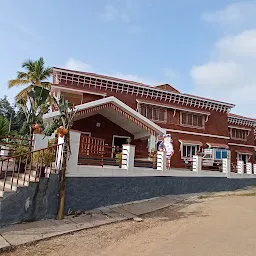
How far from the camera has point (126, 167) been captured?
1091 centimetres

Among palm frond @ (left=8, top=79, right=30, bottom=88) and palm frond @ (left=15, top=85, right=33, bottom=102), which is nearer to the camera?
palm frond @ (left=15, top=85, right=33, bottom=102)

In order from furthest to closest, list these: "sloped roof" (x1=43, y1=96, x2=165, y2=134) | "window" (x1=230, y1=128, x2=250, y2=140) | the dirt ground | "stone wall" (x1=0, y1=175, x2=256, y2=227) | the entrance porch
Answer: "window" (x1=230, y1=128, x2=250, y2=140) → "sloped roof" (x1=43, y1=96, x2=165, y2=134) → the entrance porch → "stone wall" (x1=0, y1=175, x2=256, y2=227) → the dirt ground

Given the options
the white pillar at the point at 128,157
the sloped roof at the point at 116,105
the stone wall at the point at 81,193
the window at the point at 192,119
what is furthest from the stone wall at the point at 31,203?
the window at the point at 192,119

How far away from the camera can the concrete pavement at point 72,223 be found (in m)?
6.36

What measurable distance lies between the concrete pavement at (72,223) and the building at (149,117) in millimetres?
3329

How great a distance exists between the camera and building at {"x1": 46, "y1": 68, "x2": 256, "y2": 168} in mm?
15469

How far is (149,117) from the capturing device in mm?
20656

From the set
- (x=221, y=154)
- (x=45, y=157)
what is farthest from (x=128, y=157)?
(x=221, y=154)

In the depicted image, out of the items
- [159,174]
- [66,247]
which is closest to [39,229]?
[66,247]

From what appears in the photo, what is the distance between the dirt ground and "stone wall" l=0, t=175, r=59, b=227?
1596 mm

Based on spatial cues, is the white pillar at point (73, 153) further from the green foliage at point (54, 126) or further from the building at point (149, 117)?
the building at point (149, 117)

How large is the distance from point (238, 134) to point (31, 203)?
2484cm

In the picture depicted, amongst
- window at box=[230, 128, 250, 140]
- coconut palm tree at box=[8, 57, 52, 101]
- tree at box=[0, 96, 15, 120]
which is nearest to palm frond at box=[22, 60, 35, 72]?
coconut palm tree at box=[8, 57, 52, 101]

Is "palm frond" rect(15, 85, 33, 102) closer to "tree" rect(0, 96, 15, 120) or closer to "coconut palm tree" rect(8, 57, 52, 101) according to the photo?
"coconut palm tree" rect(8, 57, 52, 101)
